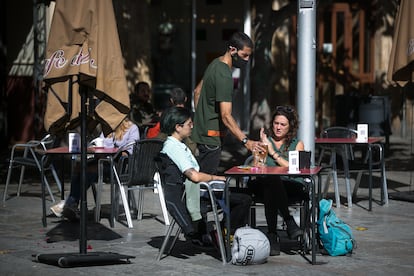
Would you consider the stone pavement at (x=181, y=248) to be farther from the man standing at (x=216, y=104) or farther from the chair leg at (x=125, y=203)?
the man standing at (x=216, y=104)

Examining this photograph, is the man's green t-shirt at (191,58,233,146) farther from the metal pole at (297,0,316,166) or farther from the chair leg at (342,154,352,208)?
the chair leg at (342,154,352,208)

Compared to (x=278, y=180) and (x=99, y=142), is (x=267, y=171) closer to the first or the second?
(x=278, y=180)

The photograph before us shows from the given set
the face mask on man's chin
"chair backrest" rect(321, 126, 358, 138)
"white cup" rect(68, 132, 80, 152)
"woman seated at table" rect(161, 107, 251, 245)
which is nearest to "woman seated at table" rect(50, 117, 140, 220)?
"white cup" rect(68, 132, 80, 152)

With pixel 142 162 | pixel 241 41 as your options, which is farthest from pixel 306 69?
pixel 142 162

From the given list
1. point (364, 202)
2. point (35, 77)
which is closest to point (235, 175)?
point (364, 202)

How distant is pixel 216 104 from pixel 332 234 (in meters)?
1.66

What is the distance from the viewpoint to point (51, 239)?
9.89 m

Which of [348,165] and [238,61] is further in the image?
[348,165]

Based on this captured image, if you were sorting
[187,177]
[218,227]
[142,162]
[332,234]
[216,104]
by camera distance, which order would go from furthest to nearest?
[142,162], [216,104], [332,234], [187,177], [218,227]

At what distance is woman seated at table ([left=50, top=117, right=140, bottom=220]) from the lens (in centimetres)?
1105

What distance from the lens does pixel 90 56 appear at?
8.74 m

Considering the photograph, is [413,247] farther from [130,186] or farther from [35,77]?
[35,77]

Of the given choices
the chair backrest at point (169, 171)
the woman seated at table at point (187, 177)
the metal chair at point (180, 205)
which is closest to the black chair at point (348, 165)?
the woman seated at table at point (187, 177)

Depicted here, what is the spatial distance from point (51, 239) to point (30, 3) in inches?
438
